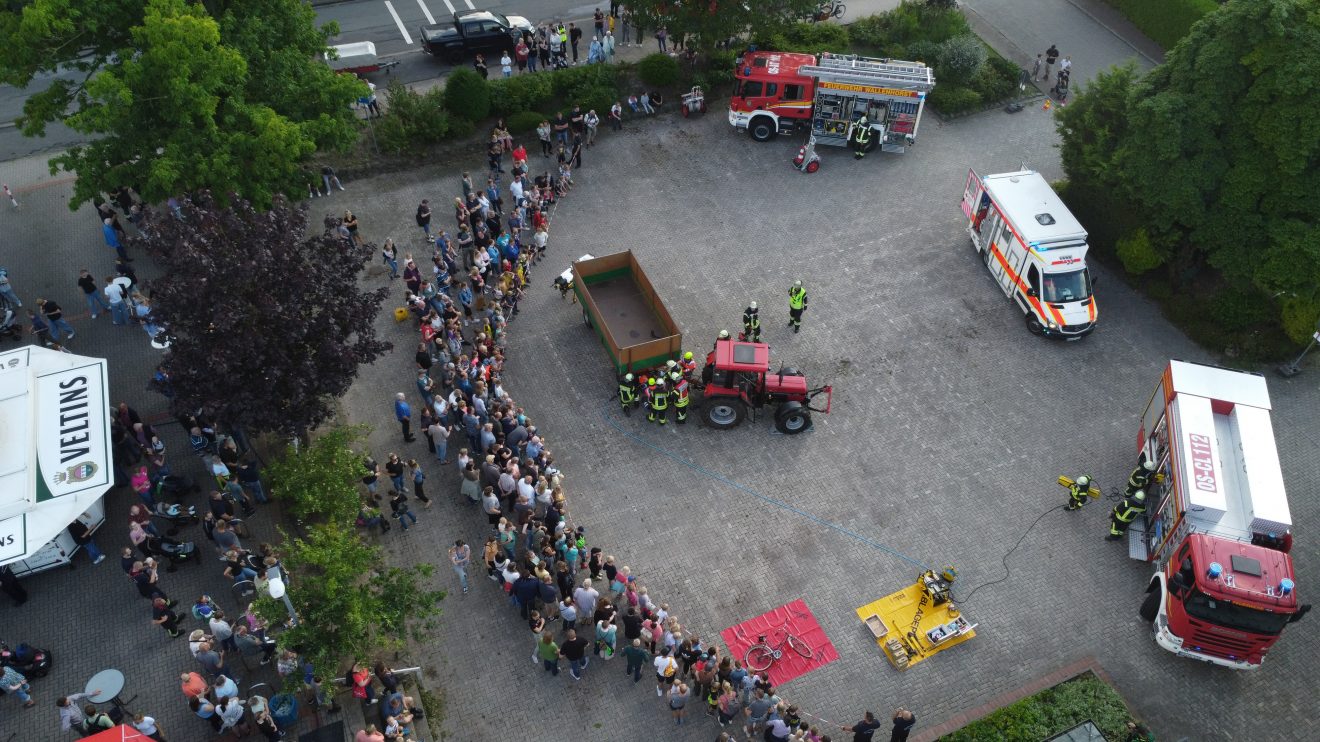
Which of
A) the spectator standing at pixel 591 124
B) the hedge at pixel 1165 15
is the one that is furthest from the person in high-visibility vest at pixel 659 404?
the hedge at pixel 1165 15

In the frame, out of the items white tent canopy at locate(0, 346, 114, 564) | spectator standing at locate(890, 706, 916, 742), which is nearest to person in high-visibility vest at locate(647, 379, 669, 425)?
spectator standing at locate(890, 706, 916, 742)

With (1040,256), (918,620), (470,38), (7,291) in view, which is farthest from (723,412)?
(470,38)

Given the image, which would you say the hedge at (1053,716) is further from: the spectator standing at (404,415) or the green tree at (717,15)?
the green tree at (717,15)

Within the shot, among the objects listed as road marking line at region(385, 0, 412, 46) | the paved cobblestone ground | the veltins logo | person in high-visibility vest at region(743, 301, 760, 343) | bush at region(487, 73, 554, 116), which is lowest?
the paved cobblestone ground

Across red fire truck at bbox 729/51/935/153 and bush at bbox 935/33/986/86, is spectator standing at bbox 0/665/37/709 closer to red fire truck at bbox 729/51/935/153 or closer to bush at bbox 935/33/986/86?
red fire truck at bbox 729/51/935/153

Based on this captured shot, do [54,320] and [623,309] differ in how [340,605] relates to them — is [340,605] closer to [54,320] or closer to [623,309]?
[623,309]
